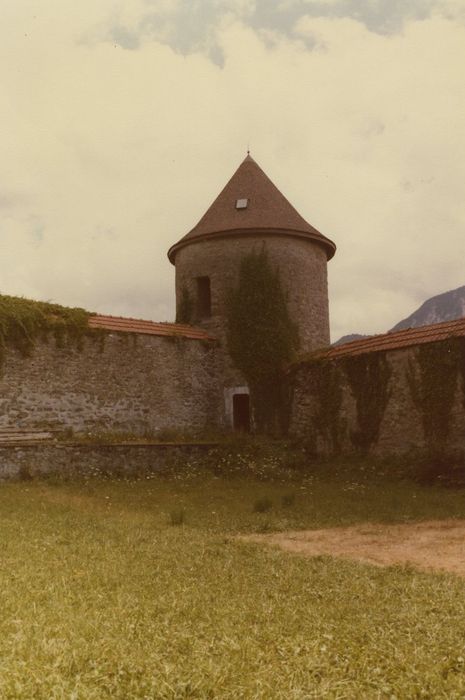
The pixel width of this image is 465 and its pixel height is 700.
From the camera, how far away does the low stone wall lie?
649 inches

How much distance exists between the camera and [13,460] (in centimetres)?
1647

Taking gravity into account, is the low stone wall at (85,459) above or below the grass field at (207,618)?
above

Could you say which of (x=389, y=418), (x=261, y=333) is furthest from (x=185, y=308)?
(x=389, y=418)

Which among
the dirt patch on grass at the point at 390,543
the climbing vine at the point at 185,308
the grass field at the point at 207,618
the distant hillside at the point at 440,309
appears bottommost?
the dirt patch on grass at the point at 390,543

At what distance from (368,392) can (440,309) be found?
146 metres

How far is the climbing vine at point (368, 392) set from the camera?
18.2m

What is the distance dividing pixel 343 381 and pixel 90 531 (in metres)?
11.1

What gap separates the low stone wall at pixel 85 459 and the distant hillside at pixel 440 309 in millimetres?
135613

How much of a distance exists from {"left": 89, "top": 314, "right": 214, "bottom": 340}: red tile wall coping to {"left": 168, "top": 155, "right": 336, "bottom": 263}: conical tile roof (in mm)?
3726

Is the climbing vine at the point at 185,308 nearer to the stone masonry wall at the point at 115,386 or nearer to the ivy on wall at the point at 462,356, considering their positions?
the stone masonry wall at the point at 115,386

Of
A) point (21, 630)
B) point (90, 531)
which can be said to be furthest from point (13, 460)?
point (21, 630)

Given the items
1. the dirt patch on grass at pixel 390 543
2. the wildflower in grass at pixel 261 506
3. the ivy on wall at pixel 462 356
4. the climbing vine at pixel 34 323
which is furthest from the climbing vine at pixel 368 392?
the climbing vine at pixel 34 323

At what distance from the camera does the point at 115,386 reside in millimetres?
20797

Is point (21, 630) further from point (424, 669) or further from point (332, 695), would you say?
point (424, 669)
